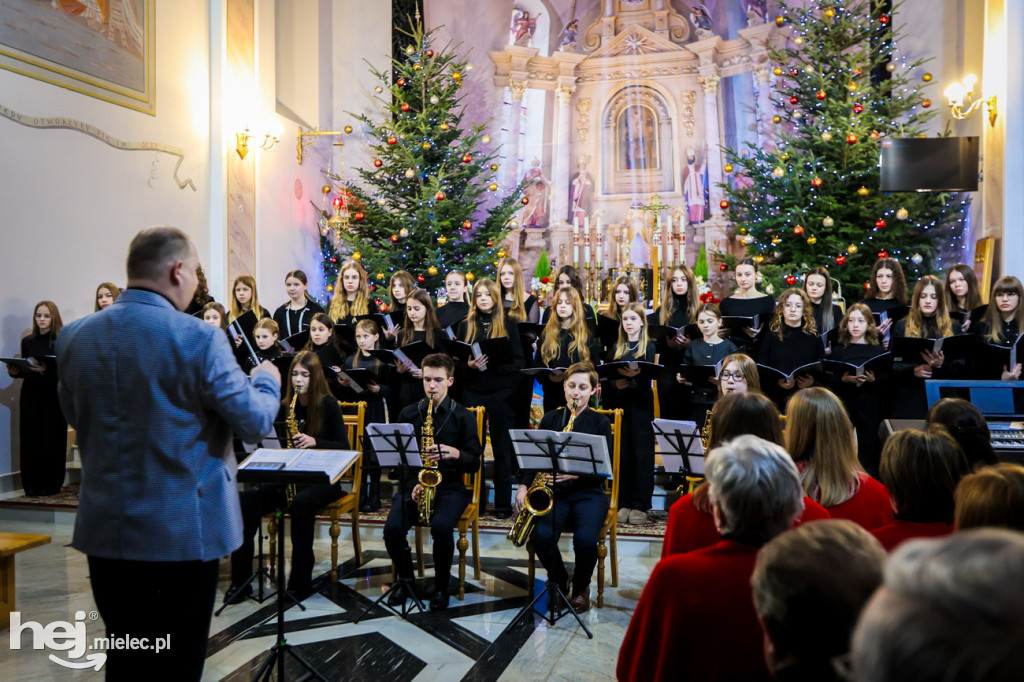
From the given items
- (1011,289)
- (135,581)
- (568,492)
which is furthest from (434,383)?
(1011,289)

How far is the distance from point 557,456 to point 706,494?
1.78 m

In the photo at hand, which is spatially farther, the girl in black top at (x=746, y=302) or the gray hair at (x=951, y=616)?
the girl in black top at (x=746, y=302)

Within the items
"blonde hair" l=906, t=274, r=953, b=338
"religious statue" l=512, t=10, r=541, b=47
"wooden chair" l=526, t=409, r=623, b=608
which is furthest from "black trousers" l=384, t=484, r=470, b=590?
"religious statue" l=512, t=10, r=541, b=47

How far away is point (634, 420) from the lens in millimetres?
6008

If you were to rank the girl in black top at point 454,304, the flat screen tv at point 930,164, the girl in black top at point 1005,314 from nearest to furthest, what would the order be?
the girl in black top at point 1005,314
the girl in black top at point 454,304
the flat screen tv at point 930,164

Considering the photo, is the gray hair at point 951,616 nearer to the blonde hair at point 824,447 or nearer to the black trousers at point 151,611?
the black trousers at point 151,611

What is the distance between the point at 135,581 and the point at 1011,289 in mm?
5690

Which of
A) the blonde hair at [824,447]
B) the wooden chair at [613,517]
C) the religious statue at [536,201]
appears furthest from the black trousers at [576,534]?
the religious statue at [536,201]

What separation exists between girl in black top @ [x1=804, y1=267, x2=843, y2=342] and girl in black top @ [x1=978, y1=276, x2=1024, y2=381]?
98 centimetres

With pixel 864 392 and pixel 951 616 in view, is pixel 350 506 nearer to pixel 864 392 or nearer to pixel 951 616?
pixel 864 392

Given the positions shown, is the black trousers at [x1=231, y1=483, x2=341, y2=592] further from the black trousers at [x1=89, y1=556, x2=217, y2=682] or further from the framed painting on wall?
the framed painting on wall

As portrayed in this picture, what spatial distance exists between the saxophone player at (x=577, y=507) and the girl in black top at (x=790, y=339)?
1598 mm

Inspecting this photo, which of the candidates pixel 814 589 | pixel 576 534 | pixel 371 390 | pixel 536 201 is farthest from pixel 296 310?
pixel 814 589

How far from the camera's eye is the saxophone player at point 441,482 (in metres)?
4.69
